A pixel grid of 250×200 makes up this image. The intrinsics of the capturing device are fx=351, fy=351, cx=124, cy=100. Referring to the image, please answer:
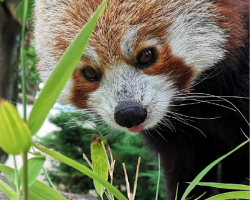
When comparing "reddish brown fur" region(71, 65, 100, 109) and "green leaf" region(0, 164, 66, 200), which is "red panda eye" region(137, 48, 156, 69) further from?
"green leaf" region(0, 164, 66, 200)

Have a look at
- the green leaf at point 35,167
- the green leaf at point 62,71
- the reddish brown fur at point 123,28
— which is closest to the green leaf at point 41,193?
the green leaf at point 35,167

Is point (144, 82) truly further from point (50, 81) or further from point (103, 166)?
point (50, 81)

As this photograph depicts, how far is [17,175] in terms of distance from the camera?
0.76 metres

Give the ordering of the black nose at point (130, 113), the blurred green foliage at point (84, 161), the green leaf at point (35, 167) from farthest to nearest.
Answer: the blurred green foliage at point (84, 161) → the black nose at point (130, 113) → the green leaf at point (35, 167)

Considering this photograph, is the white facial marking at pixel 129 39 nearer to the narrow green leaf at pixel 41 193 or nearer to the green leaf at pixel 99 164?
the green leaf at pixel 99 164

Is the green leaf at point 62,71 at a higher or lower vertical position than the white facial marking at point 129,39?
higher

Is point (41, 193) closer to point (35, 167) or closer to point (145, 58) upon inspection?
point (35, 167)

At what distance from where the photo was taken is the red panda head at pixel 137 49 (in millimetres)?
1551

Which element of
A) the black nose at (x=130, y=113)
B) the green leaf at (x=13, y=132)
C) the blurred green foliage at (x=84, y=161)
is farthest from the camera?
the blurred green foliage at (x=84, y=161)

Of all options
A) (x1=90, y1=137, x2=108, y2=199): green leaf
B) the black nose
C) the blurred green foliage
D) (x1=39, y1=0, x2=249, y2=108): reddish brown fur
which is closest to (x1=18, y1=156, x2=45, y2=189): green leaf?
(x1=90, y1=137, x2=108, y2=199): green leaf

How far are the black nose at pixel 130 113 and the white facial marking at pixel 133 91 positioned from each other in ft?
0.08

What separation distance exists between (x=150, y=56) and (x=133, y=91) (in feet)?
0.60

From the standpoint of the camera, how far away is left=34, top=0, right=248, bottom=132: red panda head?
1.55 metres

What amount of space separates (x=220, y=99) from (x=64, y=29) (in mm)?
961
